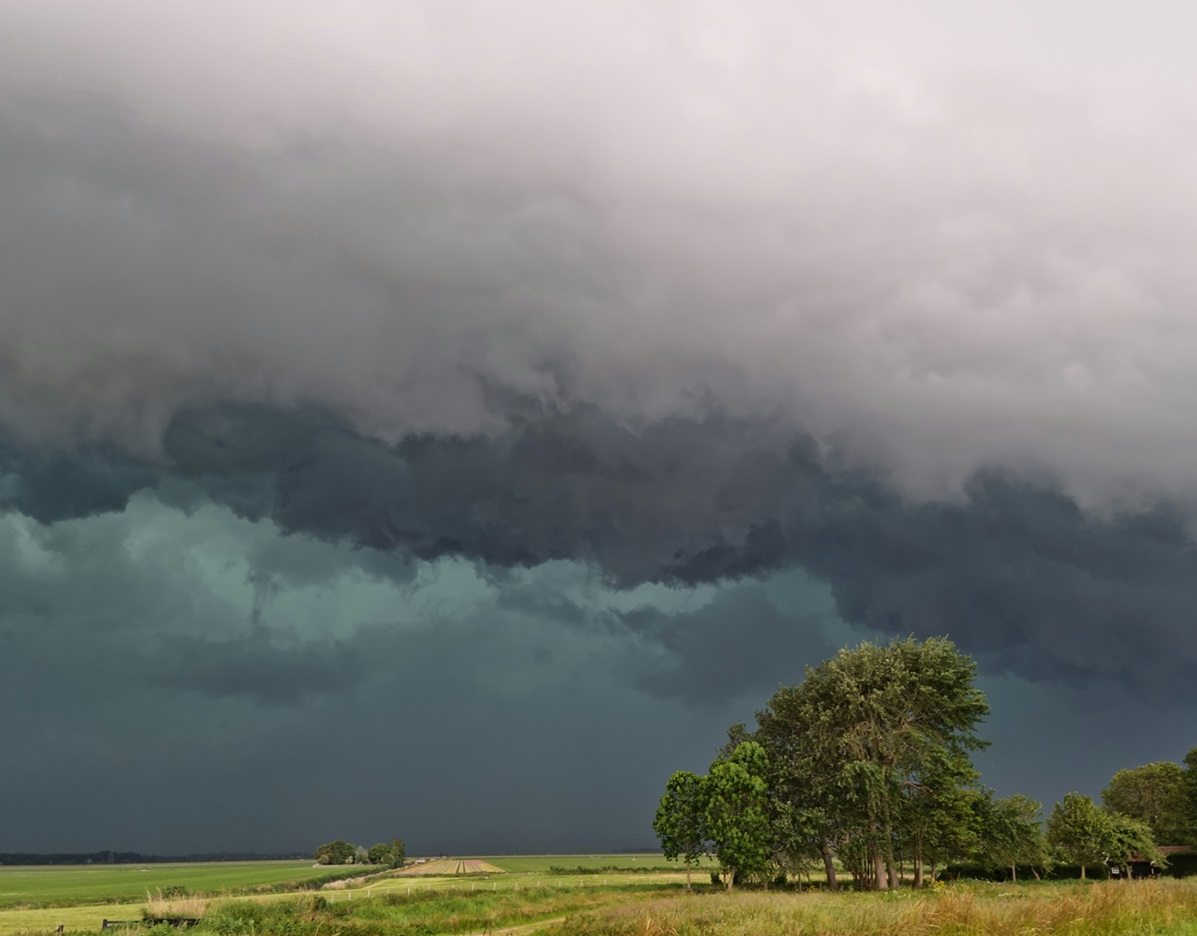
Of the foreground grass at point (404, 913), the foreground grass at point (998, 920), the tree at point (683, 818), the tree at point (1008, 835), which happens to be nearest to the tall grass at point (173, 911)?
the foreground grass at point (404, 913)

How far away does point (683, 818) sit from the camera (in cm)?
7238

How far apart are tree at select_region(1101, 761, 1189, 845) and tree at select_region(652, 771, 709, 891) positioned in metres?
62.4

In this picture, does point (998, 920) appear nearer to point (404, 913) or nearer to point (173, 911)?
point (404, 913)

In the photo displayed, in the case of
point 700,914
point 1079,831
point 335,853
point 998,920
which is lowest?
point 335,853

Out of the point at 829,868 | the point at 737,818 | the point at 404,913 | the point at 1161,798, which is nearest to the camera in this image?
the point at 404,913

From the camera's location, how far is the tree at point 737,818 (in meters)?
66.7

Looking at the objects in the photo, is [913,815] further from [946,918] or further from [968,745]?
[946,918]

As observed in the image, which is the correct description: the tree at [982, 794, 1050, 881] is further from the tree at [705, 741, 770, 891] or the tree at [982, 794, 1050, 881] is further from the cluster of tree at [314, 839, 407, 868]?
the cluster of tree at [314, 839, 407, 868]

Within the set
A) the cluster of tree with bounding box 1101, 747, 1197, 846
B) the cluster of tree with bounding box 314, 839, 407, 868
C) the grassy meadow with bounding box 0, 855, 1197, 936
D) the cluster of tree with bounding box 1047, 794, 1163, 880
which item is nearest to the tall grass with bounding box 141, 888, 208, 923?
the grassy meadow with bounding box 0, 855, 1197, 936

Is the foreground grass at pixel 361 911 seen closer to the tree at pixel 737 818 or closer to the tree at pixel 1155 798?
the tree at pixel 737 818

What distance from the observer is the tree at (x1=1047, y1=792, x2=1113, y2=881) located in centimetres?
7675

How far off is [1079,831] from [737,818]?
3929 cm

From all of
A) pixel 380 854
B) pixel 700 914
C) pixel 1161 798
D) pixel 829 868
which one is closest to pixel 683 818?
pixel 829 868

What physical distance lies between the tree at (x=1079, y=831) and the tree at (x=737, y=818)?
3551cm
